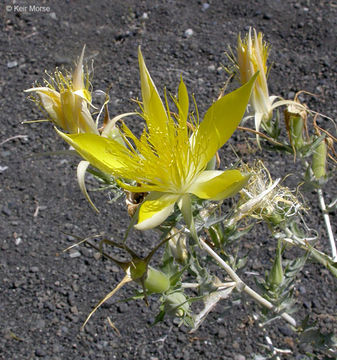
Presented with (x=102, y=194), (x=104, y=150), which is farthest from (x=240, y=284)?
(x=102, y=194)

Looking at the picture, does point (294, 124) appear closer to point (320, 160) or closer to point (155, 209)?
point (320, 160)

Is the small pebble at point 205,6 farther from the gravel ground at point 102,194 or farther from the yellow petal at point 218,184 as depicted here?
the yellow petal at point 218,184

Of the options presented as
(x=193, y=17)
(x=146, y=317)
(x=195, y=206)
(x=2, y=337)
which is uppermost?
(x=195, y=206)

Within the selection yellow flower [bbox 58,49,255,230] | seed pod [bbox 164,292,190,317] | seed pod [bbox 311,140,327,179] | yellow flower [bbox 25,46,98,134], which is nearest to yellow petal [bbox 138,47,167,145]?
yellow flower [bbox 58,49,255,230]

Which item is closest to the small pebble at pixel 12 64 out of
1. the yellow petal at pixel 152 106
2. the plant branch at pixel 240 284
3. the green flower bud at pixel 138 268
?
the yellow petal at pixel 152 106

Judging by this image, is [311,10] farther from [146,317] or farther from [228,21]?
[146,317]

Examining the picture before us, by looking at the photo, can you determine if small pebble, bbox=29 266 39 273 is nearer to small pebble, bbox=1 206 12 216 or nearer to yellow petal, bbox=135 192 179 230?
small pebble, bbox=1 206 12 216

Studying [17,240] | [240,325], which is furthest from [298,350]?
[17,240]
